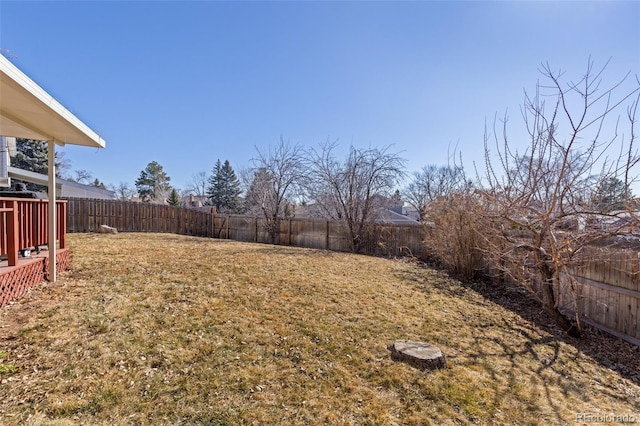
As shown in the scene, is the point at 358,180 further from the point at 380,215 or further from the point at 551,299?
the point at 551,299

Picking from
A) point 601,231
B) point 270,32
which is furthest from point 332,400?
point 270,32

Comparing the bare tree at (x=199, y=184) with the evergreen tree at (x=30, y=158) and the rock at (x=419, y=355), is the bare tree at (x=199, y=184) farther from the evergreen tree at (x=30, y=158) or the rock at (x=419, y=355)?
the rock at (x=419, y=355)

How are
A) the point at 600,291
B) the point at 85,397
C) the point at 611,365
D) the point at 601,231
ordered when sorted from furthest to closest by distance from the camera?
the point at 600,291 < the point at 601,231 < the point at 611,365 < the point at 85,397

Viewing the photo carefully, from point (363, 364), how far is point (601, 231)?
4.08m

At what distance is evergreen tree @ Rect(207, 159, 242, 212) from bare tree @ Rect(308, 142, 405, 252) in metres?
20.1

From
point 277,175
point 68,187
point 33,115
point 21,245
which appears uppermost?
point 277,175

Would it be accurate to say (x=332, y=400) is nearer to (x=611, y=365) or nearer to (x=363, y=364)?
(x=363, y=364)

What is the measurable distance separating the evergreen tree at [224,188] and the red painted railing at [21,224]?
27.4 meters

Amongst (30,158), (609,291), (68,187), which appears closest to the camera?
(609,291)

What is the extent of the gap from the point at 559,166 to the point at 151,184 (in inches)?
1482

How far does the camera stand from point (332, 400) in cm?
246

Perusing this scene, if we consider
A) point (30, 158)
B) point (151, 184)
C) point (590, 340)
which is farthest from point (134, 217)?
point (151, 184)

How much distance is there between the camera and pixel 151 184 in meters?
33.9

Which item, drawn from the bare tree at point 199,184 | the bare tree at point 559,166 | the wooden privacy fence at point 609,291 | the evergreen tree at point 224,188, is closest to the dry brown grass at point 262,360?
the wooden privacy fence at point 609,291
